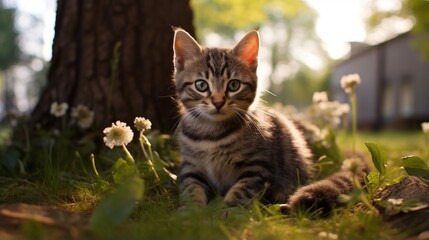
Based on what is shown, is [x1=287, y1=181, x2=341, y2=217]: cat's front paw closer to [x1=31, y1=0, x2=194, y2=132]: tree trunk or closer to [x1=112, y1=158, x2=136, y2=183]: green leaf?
[x1=112, y1=158, x2=136, y2=183]: green leaf

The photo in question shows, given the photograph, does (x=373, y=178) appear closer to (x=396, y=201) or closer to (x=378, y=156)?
(x=378, y=156)

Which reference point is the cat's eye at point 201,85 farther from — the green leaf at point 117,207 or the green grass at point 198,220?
the green leaf at point 117,207

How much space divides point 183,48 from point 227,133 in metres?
0.64

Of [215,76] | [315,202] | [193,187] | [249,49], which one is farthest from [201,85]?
[315,202]

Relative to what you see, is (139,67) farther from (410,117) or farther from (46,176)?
(410,117)

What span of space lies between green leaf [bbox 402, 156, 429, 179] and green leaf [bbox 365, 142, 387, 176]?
11 centimetres

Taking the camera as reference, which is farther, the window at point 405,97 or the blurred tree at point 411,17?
the window at point 405,97

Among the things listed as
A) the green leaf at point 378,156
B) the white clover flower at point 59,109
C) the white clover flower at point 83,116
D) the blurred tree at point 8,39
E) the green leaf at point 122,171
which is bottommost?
the green leaf at point 122,171

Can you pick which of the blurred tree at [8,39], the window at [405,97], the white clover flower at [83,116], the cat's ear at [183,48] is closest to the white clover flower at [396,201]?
the cat's ear at [183,48]

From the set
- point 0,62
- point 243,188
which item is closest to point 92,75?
point 243,188

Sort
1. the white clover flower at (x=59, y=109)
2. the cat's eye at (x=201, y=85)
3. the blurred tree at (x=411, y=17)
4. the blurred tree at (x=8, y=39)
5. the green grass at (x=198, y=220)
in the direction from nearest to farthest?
the green grass at (x=198, y=220) < the cat's eye at (x=201, y=85) < the white clover flower at (x=59, y=109) < the blurred tree at (x=411, y=17) < the blurred tree at (x=8, y=39)

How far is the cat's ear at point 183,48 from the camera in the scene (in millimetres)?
2827

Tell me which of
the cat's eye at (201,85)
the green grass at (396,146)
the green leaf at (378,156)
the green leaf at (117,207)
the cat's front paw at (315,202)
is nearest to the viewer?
the green leaf at (117,207)

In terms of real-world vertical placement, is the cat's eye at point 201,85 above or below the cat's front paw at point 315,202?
above
